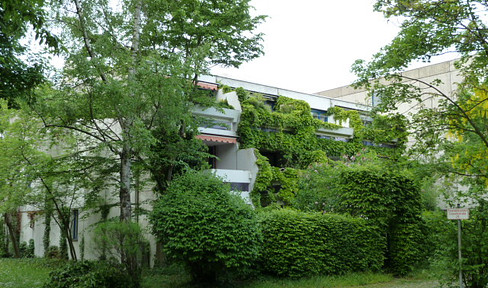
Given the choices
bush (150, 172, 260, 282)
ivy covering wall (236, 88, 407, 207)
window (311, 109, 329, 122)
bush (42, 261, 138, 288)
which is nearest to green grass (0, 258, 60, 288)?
bush (42, 261, 138, 288)

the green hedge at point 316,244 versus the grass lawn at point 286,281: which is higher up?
the green hedge at point 316,244

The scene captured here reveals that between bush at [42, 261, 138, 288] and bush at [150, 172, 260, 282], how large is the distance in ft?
4.64

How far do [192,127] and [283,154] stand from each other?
10609 millimetres

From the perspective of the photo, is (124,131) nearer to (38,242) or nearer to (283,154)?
(283,154)

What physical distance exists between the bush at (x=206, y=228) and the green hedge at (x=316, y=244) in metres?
1.11

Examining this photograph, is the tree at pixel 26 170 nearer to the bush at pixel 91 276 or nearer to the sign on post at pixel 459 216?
the bush at pixel 91 276

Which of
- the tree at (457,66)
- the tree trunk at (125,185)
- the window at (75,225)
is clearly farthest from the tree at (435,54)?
the window at (75,225)

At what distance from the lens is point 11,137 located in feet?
70.5

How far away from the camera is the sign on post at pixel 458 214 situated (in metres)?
10.7

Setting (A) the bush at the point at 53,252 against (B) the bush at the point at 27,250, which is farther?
(B) the bush at the point at 27,250

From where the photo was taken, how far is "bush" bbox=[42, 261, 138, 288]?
12133mm

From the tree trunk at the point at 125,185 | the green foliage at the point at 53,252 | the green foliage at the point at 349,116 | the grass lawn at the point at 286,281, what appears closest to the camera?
the grass lawn at the point at 286,281

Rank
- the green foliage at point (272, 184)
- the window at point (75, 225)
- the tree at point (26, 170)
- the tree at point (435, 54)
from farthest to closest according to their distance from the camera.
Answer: the window at point (75, 225)
the green foliage at point (272, 184)
the tree at point (26, 170)
the tree at point (435, 54)

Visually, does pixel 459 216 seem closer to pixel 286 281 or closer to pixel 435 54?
pixel 435 54
